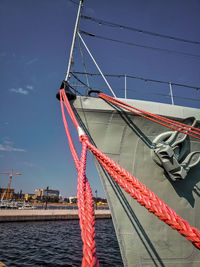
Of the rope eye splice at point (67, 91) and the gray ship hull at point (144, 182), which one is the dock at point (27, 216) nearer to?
the gray ship hull at point (144, 182)

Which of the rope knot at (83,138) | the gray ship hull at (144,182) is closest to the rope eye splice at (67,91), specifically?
the gray ship hull at (144,182)

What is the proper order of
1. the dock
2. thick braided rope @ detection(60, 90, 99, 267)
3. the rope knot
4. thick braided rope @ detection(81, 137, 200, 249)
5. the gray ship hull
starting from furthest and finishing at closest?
the dock → the gray ship hull → the rope knot → thick braided rope @ detection(81, 137, 200, 249) → thick braided rope @ detection(60, 90, 99, 267)

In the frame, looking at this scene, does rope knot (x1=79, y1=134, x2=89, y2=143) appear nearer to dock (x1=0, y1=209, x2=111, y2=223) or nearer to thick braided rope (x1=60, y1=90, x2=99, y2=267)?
thick braided rope (x1=60, y1=90, x2=99, y2=267)

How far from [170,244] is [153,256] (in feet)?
1.66

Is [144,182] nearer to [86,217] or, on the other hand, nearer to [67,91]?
[86,217]

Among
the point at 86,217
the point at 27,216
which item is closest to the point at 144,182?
the point at 86,217

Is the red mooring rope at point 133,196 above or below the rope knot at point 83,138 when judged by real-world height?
below

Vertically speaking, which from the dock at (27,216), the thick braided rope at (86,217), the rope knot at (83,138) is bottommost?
the dock at (27,216)

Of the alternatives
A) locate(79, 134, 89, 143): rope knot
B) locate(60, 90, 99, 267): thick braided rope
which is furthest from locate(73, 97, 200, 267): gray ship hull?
locate(60, 90, 99, 267): thick braided rope

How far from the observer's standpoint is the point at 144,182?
3924mm

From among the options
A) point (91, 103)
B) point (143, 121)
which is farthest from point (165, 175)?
point (91, 103)

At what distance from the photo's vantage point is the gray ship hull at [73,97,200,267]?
3.70 meters

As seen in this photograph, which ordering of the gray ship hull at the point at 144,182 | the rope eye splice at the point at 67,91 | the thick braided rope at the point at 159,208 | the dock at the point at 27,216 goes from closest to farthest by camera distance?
the thick braided rope at the point at 159,208 → the gray ship hull at the point at 144,182 → the rope eye splice at the point at 67,91 → the dock at the point at 27,216

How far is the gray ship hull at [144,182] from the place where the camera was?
3.70 metres
